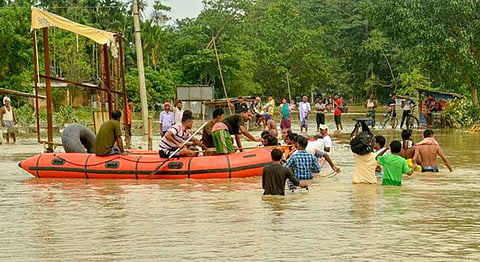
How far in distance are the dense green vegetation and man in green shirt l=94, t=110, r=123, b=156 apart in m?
20.5

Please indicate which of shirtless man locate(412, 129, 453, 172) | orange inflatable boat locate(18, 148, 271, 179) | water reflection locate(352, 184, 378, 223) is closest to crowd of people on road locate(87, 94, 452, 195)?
shirtless man locate(412, 129, 453, 172)

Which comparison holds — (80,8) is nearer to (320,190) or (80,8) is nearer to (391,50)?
(391,50)

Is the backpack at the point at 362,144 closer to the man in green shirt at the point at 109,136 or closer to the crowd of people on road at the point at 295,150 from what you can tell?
the crowd of people on road at the point at 295,150

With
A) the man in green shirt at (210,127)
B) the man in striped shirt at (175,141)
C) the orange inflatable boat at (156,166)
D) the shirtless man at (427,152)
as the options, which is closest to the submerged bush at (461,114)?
the shirtless man at (427,152)

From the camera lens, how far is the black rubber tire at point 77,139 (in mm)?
20219

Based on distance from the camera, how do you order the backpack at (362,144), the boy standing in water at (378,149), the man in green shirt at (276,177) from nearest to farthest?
the man in green shirt at (276,177), the backpack at (362,144), the boy standing in water at (378,149)

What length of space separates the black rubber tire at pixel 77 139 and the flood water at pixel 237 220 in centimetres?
131

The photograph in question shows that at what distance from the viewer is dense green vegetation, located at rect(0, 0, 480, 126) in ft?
123

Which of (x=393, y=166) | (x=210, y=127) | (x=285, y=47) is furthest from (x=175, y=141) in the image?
(x=285, y=47)

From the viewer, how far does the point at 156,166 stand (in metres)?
18.5

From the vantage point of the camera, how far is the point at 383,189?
15.9 metres

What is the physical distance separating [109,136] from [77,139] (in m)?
1.79

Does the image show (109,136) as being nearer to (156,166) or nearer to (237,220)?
(156,166)

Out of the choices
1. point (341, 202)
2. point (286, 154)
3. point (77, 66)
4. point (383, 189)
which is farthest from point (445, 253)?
point (77, 66)
